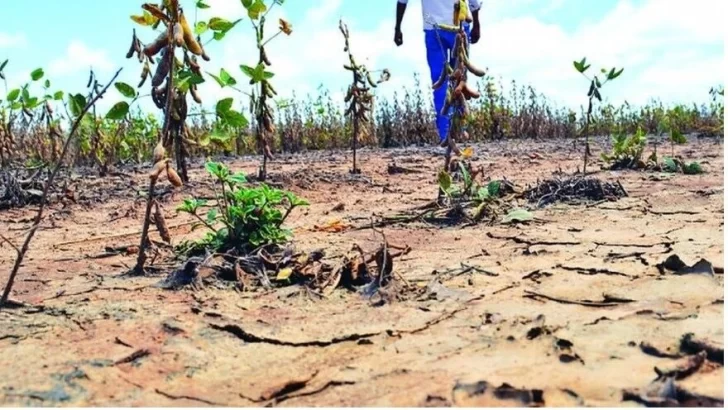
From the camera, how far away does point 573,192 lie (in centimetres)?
428

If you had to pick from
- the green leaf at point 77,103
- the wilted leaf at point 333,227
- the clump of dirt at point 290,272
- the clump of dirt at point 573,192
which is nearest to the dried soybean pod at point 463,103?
the clump of dirt at point 573,192

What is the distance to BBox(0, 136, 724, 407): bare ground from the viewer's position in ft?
5.34

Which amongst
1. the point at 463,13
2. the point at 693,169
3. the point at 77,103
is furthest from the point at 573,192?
the point at 77,103

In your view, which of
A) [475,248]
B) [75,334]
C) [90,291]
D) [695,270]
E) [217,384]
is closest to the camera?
[217,384]

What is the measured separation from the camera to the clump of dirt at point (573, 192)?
4199 millimetres

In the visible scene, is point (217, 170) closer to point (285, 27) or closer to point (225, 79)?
point (225, 79)

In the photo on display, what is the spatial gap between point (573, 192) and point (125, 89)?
2557mm

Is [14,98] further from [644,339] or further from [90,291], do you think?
[644,339]

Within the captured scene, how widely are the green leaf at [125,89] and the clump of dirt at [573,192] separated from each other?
7.46 feet

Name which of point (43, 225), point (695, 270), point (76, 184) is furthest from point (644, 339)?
point (76, 184)

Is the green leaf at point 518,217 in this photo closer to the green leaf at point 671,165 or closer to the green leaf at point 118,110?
the green leaf at point 118,110

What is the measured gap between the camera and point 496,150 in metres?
9.19

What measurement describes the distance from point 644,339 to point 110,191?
15.7 ft

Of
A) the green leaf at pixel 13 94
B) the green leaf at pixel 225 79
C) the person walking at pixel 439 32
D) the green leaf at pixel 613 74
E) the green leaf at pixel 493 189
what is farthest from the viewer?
the person walking at pixel 439 32
